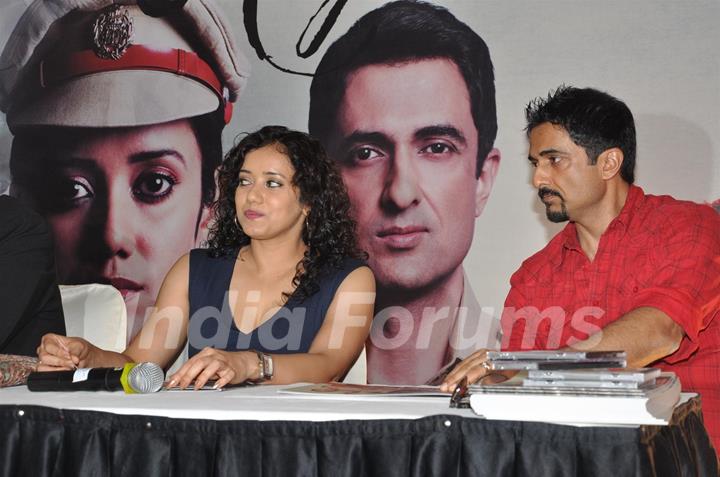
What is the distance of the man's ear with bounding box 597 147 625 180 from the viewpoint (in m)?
2.42

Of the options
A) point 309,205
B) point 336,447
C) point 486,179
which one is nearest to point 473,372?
point 336,447

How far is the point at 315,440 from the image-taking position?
1.31 m

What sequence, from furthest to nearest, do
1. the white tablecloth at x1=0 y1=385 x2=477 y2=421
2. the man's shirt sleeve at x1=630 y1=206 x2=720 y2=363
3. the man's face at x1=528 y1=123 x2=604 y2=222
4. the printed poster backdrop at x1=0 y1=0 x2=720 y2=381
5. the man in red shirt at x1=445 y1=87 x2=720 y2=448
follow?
the printed poster backdrop at x1=0 y1=0 x2=720 y2=381 < the man's face at x1=528 y1=123 x2=604 y2=222 < the man in red shirt at x1=445 y1=87 x2=720 y2=448 < the man's shirt sleeve at x1=630 y1=206 x2=720 y2=363 < the white tablecloth at x1=0 y1=385 x2=477 y2=421

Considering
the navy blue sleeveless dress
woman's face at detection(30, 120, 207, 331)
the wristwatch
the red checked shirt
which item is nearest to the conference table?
the wristwatch

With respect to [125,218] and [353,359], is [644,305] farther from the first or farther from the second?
[125,218]

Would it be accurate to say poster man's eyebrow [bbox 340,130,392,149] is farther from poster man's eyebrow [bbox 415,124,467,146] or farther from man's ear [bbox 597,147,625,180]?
man's ear [bbox 597,147,625,180]

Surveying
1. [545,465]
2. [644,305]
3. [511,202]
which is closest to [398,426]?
[545,465]

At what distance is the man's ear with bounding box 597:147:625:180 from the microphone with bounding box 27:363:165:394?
4.52 ft

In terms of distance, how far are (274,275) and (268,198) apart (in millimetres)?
213

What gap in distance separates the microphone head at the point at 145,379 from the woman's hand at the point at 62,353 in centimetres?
37

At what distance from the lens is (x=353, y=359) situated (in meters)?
2.29

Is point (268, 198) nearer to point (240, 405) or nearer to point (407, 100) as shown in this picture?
point (407, 100)

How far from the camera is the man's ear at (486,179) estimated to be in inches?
122

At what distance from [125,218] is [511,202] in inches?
58.2
